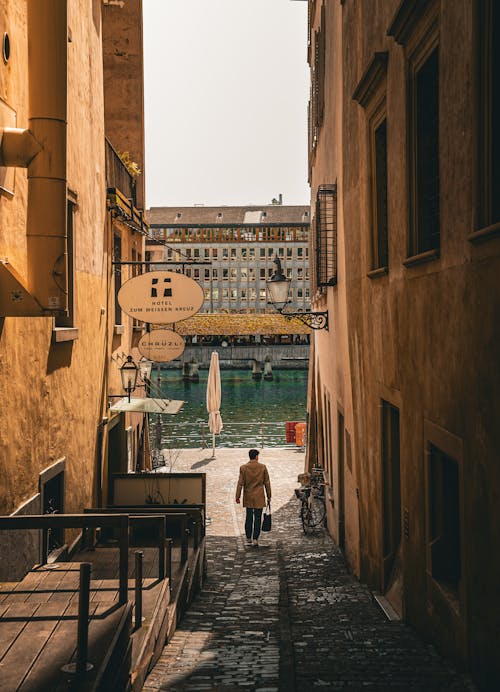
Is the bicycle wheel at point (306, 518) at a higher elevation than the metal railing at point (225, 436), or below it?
higher

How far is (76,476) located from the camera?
11.2 metres

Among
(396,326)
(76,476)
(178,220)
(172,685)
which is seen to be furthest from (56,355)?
(178,220)

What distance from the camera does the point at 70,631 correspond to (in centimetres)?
530

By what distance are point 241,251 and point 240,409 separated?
58.0 metres

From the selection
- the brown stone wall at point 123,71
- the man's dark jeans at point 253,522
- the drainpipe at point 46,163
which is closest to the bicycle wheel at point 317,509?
the man's dark jeans at point 253,522

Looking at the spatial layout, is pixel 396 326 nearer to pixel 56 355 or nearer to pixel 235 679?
pixel 235 679

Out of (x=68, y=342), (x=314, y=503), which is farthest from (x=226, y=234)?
(x=68, y=342)

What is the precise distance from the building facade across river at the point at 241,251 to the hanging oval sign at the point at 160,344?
9660cm

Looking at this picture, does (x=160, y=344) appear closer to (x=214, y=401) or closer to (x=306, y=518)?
(x=306, y=518)

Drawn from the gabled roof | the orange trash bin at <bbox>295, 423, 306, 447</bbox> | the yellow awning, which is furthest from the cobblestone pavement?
the gabled roof

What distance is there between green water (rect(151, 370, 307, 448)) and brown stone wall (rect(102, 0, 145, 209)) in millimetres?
7237

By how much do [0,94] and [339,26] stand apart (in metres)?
6.24

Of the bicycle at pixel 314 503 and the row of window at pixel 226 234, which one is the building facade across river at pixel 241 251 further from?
the bicycle at pixel 314 503

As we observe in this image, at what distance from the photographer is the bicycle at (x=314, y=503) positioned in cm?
1570
